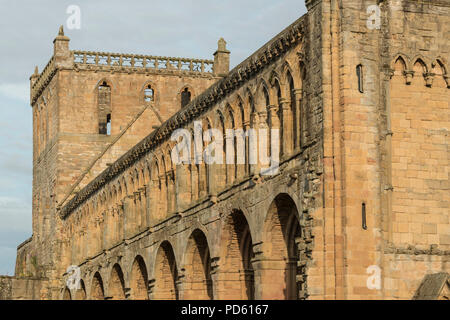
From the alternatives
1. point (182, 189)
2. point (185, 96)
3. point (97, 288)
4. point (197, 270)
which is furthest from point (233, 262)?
point (185, 96)

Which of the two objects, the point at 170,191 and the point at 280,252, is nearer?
the point at 280,252

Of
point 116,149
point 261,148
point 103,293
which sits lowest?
point 103,293

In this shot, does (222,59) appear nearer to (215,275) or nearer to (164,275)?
(164,275)

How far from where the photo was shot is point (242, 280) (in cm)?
3919

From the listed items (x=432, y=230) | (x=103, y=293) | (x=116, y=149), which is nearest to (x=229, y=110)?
(x=432, y=230)

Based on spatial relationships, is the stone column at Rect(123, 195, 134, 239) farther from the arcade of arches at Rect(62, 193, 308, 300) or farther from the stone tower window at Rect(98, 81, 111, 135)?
the stone tower window at Rect(98, 81, 111, 135)

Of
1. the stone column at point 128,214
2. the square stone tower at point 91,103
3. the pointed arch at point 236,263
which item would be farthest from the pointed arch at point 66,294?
the pointed arch at point 236,263

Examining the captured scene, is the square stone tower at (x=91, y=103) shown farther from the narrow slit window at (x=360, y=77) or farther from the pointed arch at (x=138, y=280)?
the narrow slit window at (x=360, y=77)

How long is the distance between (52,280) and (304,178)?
3948 cm

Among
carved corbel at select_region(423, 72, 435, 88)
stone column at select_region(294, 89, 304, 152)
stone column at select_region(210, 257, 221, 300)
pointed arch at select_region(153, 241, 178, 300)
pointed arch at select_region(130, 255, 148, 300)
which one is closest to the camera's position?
carved corbel at select_region(423, 72, 435, 88)

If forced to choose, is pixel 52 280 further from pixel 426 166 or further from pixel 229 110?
pixel 426 166

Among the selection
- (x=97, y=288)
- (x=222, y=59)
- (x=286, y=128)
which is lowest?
(x=97, y=288)

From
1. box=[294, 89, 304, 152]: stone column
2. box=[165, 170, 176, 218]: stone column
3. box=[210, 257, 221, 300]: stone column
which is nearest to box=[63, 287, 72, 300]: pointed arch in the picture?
box=[165, 170, 176, 218]: stone column

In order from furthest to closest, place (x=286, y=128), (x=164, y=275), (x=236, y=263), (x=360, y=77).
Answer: (x=164, y=275), (x=236, y=263), (x=286, y=128), (x=360, y=77)
